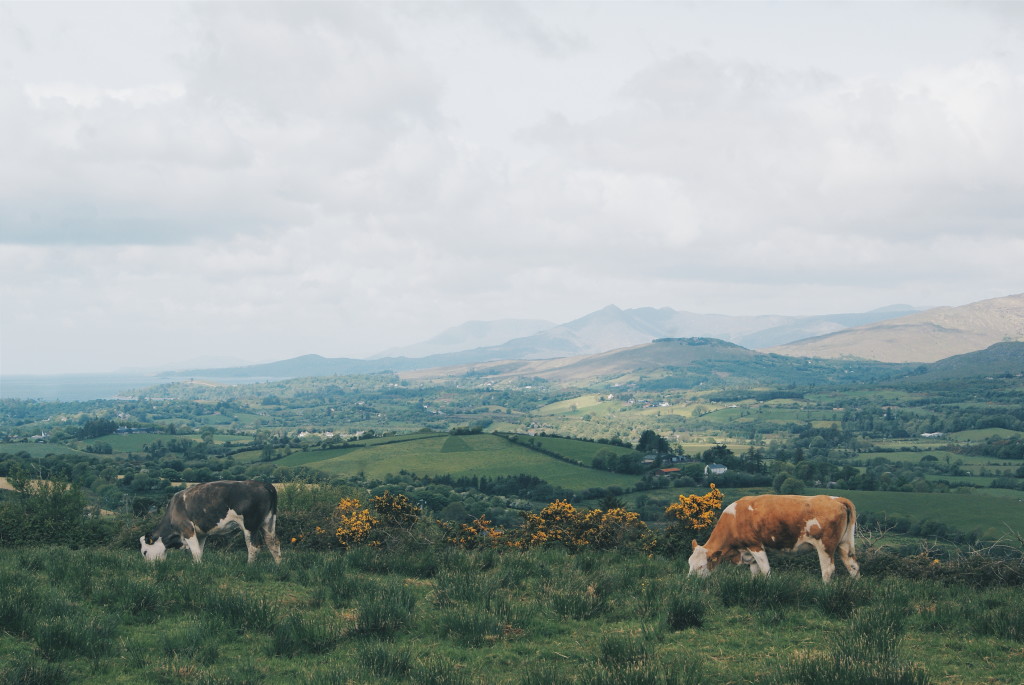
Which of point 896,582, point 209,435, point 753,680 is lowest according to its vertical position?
point 209,435

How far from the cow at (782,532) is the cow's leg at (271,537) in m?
10.5

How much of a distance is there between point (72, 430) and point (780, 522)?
22356 cm

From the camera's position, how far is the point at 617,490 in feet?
379

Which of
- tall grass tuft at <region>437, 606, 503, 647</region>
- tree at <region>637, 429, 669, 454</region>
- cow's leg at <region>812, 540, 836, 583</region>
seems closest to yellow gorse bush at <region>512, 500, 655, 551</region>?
cow's leg at <region>812, 540, 836, 583</region>

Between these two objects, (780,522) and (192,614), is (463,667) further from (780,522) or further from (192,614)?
(780,522)

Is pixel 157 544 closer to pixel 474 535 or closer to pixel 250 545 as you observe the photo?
pixel 250 545

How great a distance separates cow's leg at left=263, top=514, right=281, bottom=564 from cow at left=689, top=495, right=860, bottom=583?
10.5 metres

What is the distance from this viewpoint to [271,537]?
1847 centimetres

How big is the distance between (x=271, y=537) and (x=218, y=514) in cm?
157

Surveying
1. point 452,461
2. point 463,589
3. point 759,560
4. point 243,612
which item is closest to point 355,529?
point 463,589

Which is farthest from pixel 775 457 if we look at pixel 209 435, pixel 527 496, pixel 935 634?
pixel 935 634

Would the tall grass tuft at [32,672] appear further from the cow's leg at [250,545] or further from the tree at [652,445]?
the tree at [652,445]

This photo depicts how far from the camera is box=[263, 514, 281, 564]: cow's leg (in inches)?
717

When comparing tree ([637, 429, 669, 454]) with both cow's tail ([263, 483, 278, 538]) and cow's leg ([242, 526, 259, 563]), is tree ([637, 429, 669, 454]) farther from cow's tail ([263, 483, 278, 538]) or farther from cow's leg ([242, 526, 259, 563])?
cow's leg ([242, 526, 259, 563])
